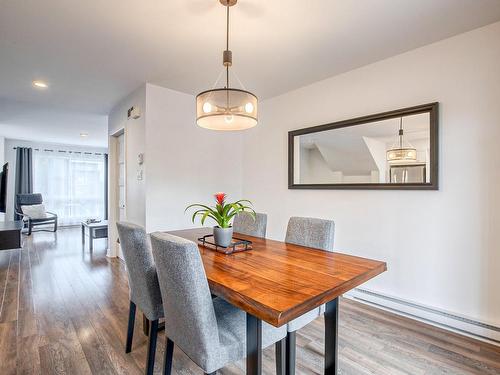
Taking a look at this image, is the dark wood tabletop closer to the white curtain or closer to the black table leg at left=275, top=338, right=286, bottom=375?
the black table leg at left=275, top=338, right=286, bottom=375

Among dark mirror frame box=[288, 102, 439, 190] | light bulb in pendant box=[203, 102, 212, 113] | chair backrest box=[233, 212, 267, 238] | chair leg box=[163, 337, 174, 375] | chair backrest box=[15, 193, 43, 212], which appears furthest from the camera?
chair backrest box=[15, 193, 43, 212]

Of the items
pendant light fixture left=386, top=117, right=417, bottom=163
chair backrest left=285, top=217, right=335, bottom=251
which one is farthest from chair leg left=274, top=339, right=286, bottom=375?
pendant light fixture left=386, top=117, right=417, bottom=163

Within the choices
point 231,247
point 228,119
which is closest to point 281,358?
point 231,247

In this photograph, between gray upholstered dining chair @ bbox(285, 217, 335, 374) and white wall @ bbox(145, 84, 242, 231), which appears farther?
white wall @ bbox(145, 84, 242, 231)

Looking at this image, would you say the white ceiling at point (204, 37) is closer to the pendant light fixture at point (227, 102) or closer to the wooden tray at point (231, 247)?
the pendant light fixture at point (227, 102)

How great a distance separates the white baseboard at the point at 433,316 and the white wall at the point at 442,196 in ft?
0.18

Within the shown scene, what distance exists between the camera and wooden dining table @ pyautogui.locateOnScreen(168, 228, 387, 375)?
101cm

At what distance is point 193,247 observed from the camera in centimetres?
109

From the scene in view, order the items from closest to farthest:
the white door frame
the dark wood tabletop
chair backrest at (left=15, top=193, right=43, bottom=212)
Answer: the dark wood tabletop, the white door frame, chair backrest at (left=15, top=193, right=43, bottom=212)

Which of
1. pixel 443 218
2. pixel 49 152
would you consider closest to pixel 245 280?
pixel 443 218

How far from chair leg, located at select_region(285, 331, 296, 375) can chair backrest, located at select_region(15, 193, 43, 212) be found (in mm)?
7476

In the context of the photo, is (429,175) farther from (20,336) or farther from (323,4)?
(20,336)

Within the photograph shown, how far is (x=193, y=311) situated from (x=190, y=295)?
0.07 m

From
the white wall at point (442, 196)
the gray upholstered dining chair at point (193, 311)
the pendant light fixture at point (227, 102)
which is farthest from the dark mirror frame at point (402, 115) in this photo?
the gray upholstered dining chair at point (193, 311)
